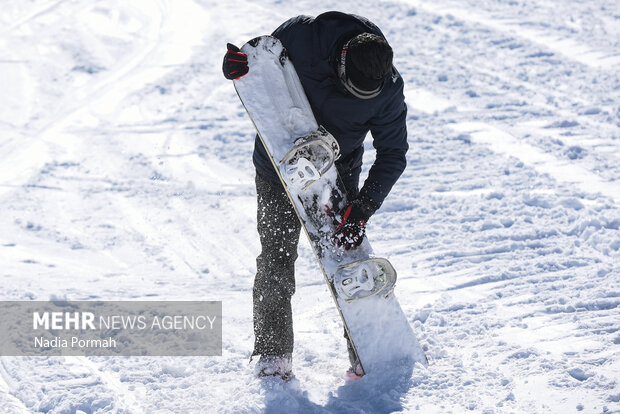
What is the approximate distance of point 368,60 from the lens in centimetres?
225

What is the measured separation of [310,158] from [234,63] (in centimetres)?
62

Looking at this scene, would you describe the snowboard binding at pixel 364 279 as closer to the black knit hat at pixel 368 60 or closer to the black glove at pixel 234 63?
the black knit hat at pixel 368 60

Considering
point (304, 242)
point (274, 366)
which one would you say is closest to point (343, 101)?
point (274, 366)

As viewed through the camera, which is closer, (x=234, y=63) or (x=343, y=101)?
(x=343, y=101)

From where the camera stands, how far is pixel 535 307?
3330 millimetres

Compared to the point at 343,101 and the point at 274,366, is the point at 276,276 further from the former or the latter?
the point at 343,101

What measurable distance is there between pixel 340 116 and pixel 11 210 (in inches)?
126

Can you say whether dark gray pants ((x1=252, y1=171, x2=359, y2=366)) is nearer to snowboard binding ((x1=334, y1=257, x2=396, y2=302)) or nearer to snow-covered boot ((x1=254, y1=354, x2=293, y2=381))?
snow-covered boot ((x1=254, y1=354, x2=293, y2=381))

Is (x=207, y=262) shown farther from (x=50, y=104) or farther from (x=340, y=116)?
(x=50, y=104)

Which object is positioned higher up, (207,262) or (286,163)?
(286,163)

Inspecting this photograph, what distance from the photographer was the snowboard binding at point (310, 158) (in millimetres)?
2615

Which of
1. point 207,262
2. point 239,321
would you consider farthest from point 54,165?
point 239,321

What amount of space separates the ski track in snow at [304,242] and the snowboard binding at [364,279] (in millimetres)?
396

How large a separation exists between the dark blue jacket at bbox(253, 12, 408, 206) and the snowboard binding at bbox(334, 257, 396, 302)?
30 centimetres
